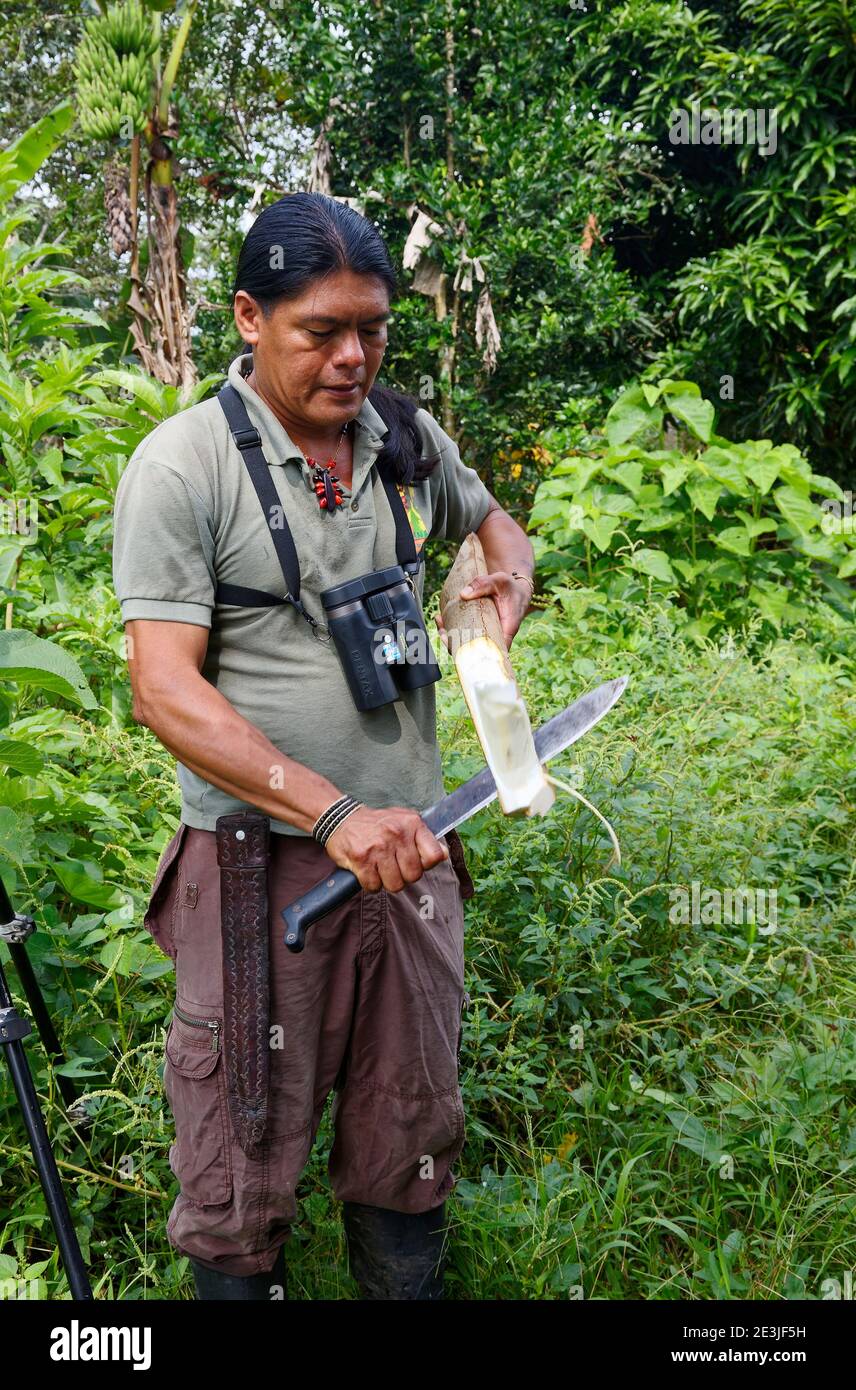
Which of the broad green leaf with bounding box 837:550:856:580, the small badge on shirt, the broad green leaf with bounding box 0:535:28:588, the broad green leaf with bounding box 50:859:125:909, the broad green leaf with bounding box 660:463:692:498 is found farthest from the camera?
the broad green leaf with bounding box 837:550:856:580

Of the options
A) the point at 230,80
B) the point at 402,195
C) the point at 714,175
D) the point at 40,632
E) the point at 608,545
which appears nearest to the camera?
the point at 40,632

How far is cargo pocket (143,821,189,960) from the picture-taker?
6.35ft

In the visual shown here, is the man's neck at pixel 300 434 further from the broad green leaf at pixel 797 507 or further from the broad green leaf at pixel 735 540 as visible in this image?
the broad green leaf at pixel 797 507

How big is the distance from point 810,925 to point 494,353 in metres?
4.86

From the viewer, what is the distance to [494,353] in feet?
23.5

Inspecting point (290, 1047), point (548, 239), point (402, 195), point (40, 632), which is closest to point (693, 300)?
point (548, 239)

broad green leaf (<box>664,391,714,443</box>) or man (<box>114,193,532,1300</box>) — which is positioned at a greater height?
broad green leaf (<box>664,391,714,443</box>)

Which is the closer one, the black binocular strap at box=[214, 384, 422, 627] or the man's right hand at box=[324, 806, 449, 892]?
the man's right hand at box=[324, 806, 449, 892]

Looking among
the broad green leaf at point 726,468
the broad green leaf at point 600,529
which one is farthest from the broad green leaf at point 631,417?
the broad green leaf at point 600,529

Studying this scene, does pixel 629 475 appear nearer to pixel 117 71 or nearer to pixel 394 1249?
pixel 117 71

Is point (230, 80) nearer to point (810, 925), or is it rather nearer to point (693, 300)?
point (693, 300)

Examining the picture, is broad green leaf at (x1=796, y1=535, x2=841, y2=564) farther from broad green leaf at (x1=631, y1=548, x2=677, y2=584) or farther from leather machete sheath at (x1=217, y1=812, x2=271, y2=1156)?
leather machete sheath at (x1=217, y1=812, x2=271, y2=1156)

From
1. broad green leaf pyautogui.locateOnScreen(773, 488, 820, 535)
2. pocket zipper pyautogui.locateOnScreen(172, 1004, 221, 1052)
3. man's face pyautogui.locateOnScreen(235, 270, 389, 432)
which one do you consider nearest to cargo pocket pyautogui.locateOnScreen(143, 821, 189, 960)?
pocket zipper pyautogui.locateOnScreen(172, 1004, 221, 1052)

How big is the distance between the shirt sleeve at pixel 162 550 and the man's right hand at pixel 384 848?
0.38 m
